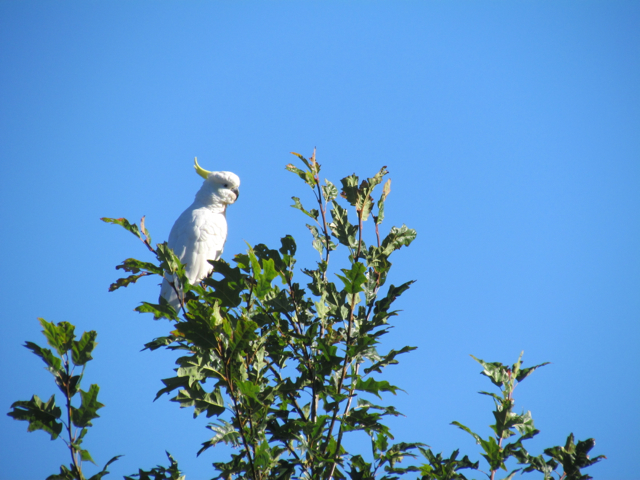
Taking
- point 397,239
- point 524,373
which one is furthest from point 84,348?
point 524,373

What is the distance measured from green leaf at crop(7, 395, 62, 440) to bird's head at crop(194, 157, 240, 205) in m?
3.92

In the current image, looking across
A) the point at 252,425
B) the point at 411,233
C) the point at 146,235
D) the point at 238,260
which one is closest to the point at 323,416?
the point at 252,425

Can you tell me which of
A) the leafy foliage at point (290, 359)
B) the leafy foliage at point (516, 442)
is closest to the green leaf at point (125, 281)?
the leafy foliage at point (290, 359)

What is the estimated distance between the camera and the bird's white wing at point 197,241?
5004mm

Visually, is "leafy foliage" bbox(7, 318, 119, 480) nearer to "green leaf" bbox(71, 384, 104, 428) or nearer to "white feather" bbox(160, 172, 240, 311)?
"green leaf" bbox(71, 384, 104, 428)

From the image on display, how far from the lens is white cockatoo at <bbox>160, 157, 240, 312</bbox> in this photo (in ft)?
16.4

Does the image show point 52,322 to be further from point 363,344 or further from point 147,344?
point 363,344

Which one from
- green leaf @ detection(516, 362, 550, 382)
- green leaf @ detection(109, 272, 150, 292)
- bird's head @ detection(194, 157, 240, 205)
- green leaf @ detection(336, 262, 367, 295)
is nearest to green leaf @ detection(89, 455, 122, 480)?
green leaf @ detection(109, 272, 150, 292)

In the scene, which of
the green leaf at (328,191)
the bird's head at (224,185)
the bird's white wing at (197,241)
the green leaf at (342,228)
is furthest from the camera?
the bird's head at (224,185)

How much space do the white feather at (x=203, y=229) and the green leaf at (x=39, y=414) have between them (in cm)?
302

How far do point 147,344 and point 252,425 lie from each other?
503 mm

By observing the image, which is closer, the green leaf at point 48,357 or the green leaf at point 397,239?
the green leaf at point 48,357

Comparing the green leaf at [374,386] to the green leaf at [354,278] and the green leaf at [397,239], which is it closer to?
the green leaf at [354,278]

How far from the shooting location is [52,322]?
1.69 meters
